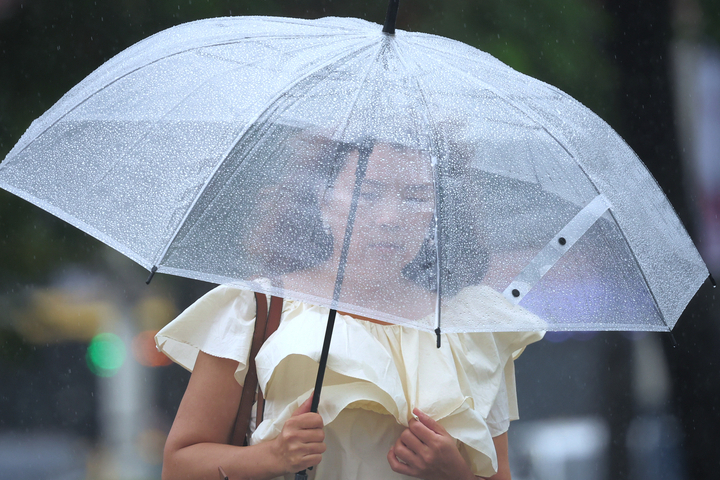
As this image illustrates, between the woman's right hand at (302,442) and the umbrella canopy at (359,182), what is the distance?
17.5 inches

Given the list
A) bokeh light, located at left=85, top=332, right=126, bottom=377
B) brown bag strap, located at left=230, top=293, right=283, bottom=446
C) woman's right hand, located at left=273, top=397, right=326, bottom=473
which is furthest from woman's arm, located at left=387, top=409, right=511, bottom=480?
bokeh light, located at left=85, top=332, right=126, bottom=377

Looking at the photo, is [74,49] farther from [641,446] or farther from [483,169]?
[641,446]

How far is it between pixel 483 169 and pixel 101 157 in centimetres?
→ 99

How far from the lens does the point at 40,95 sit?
16.9 feet

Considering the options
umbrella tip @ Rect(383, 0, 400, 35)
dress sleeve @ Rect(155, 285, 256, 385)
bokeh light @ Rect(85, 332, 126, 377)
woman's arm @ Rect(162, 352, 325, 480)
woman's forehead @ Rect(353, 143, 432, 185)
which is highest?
umbrella tip @ Rect(383, 0, 400, 35)

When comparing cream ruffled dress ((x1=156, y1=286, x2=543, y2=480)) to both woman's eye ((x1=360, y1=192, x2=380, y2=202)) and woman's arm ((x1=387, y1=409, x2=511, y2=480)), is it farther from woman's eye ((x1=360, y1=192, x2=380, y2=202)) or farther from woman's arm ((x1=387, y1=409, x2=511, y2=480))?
woman's eye ((x1=360, y1=192, x2=380, y2=202))

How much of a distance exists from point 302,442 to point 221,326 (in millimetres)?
426

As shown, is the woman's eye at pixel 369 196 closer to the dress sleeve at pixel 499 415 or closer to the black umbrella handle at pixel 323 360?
the black umbrella handle at pixel 323 360

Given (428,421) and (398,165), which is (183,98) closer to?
(398,165)

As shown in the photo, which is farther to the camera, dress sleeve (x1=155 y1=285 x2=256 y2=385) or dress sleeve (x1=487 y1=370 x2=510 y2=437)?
dress sleeve (x1=487 y1=370 x2=510 y2=437)

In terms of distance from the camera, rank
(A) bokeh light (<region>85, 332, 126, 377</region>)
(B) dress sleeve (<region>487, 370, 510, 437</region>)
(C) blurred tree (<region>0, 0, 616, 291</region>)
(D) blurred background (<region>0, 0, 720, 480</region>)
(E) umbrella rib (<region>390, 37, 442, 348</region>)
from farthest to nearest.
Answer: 1. (A) bokeh light (<region>85, 332, 126, 377</region>)
2. (C) blurred tree (<region>0, 0, 616, 291</region>)
3. (D) blurred background (<region>0, 0, 720, 480</region>)
4. (B) dress sleeve (<region>487, 370, 510, 437</region>)
5. (E) umbrella rib (<region>390, 37, 442, 348</region>)

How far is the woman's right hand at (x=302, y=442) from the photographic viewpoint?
195cm

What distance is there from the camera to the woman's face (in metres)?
1.72

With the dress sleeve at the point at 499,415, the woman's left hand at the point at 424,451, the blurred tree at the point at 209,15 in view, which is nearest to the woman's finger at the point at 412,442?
the woman's left hand at the point at 424,451
